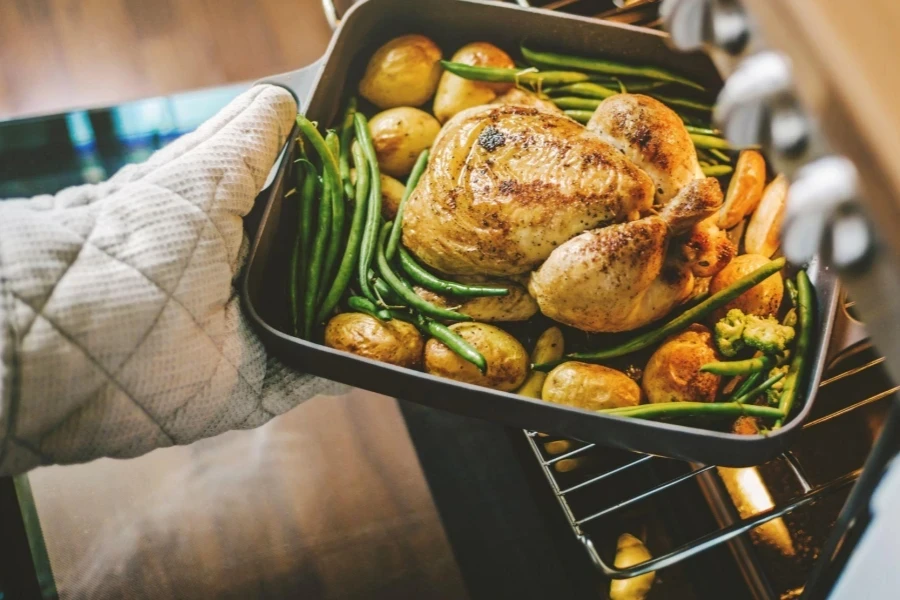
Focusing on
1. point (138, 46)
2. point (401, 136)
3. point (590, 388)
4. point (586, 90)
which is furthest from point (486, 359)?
point (138, 46)

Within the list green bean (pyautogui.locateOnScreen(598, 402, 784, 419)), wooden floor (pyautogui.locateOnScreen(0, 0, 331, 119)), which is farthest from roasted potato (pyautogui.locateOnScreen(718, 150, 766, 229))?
wooden floor (pyautogui.locateOnScreen(0, 0, 331, 119))

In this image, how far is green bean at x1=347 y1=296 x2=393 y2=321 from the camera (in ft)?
3.59

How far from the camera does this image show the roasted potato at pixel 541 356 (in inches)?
43.2

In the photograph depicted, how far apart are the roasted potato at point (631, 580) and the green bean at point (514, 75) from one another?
85 centimetres

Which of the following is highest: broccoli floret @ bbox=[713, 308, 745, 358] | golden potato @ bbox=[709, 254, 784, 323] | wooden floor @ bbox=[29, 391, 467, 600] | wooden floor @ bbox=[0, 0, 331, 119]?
wooden floor @ bbox=[0, 0, 331, 119]

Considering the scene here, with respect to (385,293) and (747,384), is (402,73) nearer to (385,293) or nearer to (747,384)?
(385,293)

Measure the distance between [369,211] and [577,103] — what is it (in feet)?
1.51

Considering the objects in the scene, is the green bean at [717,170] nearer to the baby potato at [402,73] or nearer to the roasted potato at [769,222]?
the roasted potato at [769,222]

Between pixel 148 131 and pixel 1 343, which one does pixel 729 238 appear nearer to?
pixel 1 343

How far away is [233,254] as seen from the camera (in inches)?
41.1

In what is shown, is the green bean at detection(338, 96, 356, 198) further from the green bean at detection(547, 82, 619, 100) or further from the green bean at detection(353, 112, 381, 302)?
the green bean at detection(547, 82, 619, 100)

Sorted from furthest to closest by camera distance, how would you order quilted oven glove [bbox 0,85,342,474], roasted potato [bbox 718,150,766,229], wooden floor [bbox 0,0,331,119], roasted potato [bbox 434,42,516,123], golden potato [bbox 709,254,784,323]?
wooden floor [bbox 0,0,331,119], roasted potato [bbox 434,42,516,123], roasted potato [bbox 718,150,766,229], golden potato [bbox 709,254,784,323], quilted oven glove [bbox 0,85,342,474]

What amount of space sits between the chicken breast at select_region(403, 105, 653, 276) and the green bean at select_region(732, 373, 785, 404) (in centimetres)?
32

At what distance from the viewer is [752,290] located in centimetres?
108
